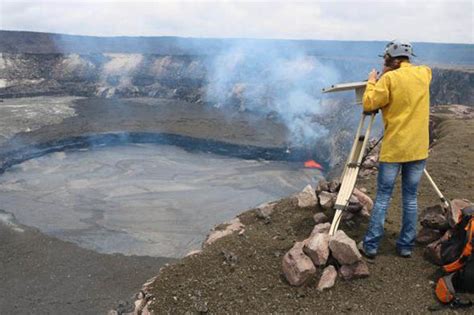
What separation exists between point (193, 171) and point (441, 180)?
42.3 feet

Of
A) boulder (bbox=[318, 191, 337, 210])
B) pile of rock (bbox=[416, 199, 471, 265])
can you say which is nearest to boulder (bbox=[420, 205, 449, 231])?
pile of rock (bbox=[416, 199, 471, 265])

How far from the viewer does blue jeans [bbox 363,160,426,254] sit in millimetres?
4801

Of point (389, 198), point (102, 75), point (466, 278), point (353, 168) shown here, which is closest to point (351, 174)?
point (353, 168)

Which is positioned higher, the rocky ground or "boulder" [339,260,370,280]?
"boulder" [339,260,370,280]

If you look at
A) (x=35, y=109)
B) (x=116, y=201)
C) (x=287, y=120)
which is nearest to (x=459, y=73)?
(x=287, y=120)

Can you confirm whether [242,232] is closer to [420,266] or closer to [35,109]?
[420,266]

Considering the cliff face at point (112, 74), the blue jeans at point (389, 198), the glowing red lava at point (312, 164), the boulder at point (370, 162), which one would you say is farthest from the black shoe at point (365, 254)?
the cliff face at point (112, 74)

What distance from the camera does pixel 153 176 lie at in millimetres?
18828

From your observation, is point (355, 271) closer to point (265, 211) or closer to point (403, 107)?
point (403, 107)

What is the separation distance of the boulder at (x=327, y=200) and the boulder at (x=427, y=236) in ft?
3.87

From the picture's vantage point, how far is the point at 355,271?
4.68 meters

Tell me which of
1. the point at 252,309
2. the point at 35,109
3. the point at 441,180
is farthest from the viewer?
the point at 35,109

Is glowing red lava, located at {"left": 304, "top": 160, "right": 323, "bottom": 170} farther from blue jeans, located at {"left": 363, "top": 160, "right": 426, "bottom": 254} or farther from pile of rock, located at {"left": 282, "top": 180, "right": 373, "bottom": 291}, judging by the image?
pile of rock, located at {"left": 282, "top": 180, "right": 373, "bottom": 291}

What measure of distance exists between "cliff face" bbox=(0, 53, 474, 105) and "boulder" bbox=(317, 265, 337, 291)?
30207mm
